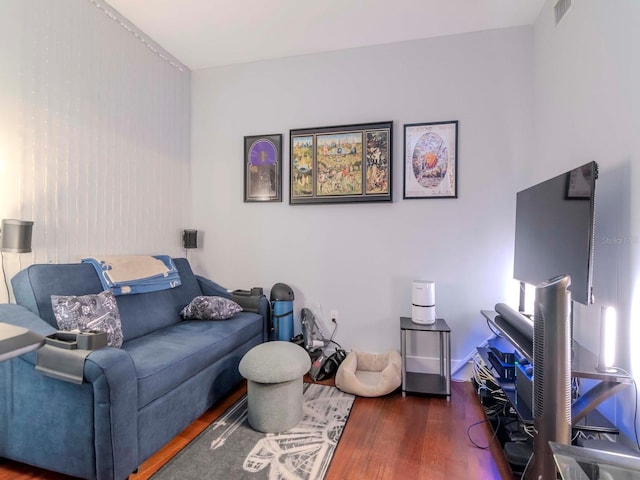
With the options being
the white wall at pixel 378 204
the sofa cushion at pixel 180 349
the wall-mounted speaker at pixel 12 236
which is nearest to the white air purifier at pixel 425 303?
the white wall at pixel 378 204

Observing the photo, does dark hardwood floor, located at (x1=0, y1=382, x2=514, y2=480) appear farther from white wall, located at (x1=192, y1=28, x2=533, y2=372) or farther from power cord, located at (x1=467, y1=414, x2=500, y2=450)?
white wall, located at (x1=192, y1=28, x2=533, y2=372)

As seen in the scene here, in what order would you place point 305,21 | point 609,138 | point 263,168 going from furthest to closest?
1. point 263,168
2. point 305,21
3. point 609,138

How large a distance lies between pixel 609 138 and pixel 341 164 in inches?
72.0

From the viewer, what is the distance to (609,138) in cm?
153

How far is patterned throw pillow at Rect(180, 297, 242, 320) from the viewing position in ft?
7.95

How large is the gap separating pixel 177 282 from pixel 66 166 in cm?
114

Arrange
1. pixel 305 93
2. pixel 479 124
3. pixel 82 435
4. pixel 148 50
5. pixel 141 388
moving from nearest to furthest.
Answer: pixel 82 435, pixel 141 388, pixel 479 124, pixel 148 50, pixel 305 93

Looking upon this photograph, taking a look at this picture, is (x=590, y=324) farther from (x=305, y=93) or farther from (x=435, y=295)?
(x=305, y=93)

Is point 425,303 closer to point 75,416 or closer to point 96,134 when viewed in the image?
point 75,416

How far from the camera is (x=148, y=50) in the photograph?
2.77 meters

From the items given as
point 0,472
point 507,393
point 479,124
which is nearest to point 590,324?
point 507,393

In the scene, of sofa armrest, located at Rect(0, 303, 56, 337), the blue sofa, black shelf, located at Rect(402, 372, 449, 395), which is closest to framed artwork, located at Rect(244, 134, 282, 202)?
the blue sofa

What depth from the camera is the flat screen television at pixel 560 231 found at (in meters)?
1.34

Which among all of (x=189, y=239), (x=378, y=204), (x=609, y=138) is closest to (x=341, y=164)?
(x=378, y=204)
